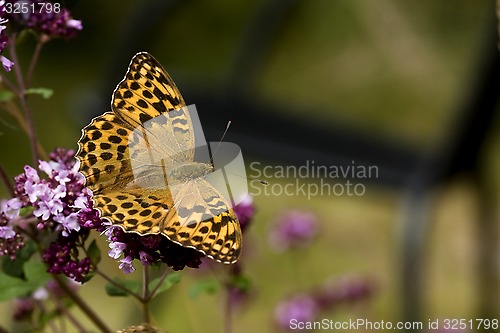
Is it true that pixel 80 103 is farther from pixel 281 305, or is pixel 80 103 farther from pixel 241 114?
pixel 281 305

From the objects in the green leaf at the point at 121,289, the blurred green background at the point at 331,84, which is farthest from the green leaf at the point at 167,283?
the blurred green background at the point at 331,84

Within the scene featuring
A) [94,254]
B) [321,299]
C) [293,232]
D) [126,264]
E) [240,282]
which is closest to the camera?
[126,264]

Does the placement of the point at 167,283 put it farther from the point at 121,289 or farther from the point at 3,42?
the point at 3,42

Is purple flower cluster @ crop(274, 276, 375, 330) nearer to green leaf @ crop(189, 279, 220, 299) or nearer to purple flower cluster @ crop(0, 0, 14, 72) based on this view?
green leaf @ crop(189, 279, 220, 299)

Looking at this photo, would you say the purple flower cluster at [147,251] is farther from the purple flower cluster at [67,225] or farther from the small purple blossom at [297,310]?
the small purple blossom at [297,310]

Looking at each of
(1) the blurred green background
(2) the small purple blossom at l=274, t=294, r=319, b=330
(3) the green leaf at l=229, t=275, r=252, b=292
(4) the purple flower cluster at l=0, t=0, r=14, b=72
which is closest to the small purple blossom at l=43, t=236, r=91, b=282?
(4) the purple flower cluster at l=0, t=0, r=14, b=72

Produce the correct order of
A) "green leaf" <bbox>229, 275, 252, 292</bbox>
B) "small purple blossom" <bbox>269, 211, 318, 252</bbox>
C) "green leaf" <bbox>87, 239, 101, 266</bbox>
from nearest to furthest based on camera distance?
"green leaf" <bbox>87, 239, 101, 266</bbox> → "green leaf" <bbox>229, 275, 252, 292</bbox> → "small purple blossom" <bbox>269, 211, 318, 252</bbox>

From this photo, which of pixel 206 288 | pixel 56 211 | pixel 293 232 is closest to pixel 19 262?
pixel 56 211
